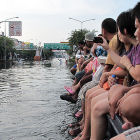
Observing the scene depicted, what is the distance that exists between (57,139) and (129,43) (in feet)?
5.57

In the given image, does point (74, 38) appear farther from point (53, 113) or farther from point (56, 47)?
point (53, 113)

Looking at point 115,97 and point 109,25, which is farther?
point 109,25

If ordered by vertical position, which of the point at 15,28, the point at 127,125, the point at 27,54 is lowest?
the point at 27,54

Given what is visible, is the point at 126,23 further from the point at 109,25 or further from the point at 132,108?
the point at 109,25

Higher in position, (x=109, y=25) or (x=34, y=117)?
(x=109, y=25)

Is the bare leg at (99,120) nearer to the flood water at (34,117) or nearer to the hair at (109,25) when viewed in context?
the flood water at (34,117)

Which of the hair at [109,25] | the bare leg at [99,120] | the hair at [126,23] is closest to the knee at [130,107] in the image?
the bare leg at [99,120]

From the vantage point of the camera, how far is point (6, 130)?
4668 mm

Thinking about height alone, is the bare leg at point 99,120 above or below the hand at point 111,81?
below

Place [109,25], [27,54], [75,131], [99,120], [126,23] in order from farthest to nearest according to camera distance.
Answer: [27,54], [109,25], [75,131], [126,23], [99,120]

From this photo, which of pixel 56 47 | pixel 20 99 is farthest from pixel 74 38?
pixel 20 99

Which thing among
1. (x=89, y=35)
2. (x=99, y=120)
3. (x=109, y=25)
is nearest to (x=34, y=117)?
(x=89, y=35)

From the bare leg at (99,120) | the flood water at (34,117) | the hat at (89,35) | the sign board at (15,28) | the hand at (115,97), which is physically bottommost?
the flood water at (34,117)

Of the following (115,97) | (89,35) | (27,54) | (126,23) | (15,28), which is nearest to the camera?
(115,97)
